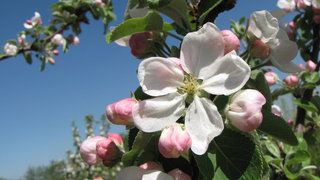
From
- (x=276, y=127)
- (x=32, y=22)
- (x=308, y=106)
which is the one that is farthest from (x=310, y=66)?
(x=32, y=22)

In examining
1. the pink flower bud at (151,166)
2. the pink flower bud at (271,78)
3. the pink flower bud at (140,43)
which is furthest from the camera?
the pink flower bud at (271,78)

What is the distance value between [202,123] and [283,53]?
47cm

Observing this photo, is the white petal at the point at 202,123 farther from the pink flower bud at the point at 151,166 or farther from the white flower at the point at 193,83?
the pink flower bud at the point at 151,166

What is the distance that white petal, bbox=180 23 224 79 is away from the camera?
840 millimetres

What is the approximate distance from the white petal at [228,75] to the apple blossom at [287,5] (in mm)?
2420

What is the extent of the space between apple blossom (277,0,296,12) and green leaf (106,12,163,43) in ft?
7.71

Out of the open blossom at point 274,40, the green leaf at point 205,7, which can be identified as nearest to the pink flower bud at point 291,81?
the open blossom at point 274,40

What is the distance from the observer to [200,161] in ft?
2.69

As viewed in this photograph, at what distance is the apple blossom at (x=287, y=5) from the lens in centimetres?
289

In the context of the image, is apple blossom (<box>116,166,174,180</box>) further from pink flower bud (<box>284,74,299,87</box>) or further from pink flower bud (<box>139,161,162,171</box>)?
pink flower bud (<box>284,74,299,87</box>)

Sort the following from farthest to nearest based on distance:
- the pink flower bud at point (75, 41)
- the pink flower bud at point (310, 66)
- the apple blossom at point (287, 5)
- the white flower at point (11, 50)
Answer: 1. the pink flower bud at point (75, 41)
2. the white flower at point (11, 50)
3. the apple blossom at point (287, 5)
4. the pink flower bud at point (310, 66)

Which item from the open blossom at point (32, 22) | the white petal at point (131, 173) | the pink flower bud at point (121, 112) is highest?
the open blossom at point (32, 22)

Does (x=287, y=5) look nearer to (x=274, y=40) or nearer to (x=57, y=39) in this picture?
(x=274, y=40)

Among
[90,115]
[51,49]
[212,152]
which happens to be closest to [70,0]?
[51,49]
